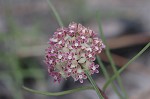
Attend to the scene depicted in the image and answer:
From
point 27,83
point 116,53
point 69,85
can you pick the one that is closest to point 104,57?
point 116,53

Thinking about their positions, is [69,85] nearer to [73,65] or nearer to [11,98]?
[11,98]

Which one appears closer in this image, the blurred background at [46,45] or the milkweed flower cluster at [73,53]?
the milkweed flower cluster at [73,53]

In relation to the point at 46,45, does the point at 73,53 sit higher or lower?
lower

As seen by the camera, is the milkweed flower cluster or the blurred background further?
the blurred background

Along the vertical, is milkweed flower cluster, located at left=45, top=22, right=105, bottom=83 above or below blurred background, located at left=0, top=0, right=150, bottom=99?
below

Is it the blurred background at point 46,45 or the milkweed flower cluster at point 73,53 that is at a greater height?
the blurred background at point 46,45
